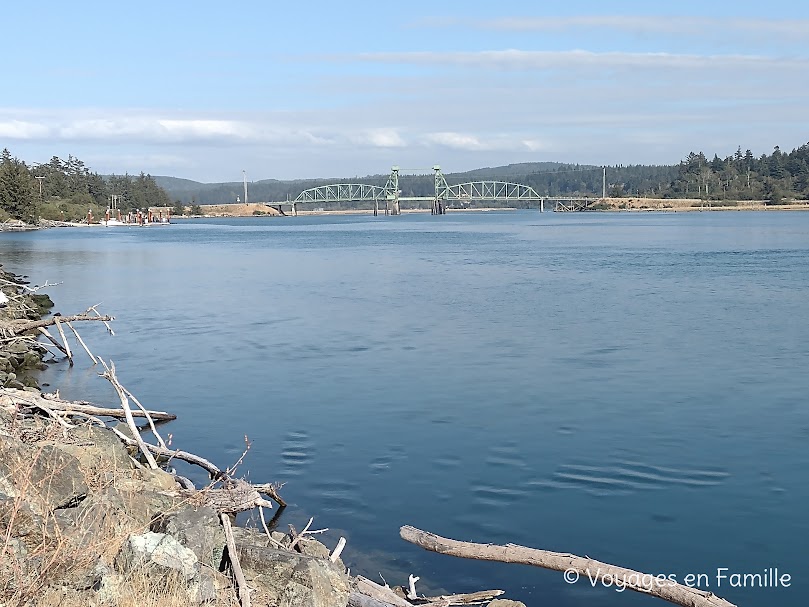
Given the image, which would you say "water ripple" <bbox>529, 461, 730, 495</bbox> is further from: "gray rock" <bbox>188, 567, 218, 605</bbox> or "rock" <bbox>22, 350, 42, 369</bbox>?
"rock" <bbox>22, 350, 42, 369</bbox>

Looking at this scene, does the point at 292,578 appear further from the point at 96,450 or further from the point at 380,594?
the point at 96,450

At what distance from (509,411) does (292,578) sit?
33.7 ft

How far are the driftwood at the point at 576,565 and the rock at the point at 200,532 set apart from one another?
9.44 feet

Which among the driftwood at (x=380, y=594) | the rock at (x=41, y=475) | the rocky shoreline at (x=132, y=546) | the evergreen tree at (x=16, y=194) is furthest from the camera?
the evergreen tree at (x=16, y=194)

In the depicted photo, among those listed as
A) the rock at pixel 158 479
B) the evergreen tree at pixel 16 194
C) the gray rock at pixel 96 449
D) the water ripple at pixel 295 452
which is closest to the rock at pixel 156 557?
the gray rock at pixel 96 449

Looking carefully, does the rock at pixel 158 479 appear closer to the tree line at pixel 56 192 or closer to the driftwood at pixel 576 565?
the driftwood at pixel 576 565

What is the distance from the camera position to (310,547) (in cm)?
1049

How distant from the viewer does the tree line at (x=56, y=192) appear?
388 ft

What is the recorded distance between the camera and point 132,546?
26.5ft

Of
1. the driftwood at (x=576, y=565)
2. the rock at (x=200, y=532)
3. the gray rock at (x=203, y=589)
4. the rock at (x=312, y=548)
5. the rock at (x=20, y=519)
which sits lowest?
the driftwood at (x=576, y=565)

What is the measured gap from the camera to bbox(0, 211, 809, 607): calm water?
12.2m

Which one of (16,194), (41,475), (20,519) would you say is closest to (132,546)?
(20,519)

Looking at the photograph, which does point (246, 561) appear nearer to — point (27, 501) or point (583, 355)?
point (27, 501)

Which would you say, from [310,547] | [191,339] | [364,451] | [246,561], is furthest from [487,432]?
[191,339]
